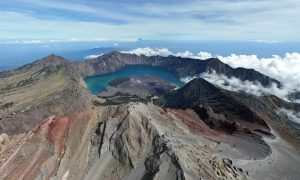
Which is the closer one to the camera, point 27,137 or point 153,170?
point 153,170

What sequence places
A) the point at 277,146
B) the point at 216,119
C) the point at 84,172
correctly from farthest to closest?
the point at 216,119 < the point at 277,146 < the point at 84,172

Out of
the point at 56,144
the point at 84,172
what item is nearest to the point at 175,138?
the point at 84,172

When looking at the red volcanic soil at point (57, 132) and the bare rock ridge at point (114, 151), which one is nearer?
the bare rock ridge at point (114, 151)

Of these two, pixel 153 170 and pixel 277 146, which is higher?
pixel 153 170

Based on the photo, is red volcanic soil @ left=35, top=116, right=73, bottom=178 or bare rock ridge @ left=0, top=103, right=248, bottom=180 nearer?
bare rock ridge @ left=0, top=103, right=248, bottom=180

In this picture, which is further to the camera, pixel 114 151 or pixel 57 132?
pixel 57 132

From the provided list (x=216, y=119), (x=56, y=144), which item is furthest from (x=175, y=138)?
(x=216, y=119)

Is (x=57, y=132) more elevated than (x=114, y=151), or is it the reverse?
(x=57, y=132)

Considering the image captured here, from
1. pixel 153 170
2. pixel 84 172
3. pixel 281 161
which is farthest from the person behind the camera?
pixel 281 161

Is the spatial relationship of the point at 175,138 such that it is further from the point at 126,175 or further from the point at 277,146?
the point at 277,146

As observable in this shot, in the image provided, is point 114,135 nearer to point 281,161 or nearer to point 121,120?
point 121,120
